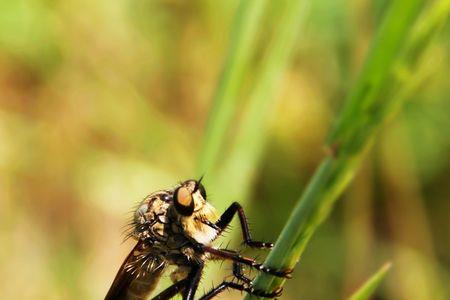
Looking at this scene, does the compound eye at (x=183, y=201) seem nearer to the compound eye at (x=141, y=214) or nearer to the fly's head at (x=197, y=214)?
the fly's head at (x=197, y=214)

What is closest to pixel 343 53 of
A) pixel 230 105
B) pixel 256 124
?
pixel 256 124

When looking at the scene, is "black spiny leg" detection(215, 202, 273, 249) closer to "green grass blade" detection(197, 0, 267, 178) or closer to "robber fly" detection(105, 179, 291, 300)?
"robber fly" detection(105, 179, 291, 300)

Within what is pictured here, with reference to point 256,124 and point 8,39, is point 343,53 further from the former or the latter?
point 8,39

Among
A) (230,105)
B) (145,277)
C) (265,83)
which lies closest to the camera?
(230,105)

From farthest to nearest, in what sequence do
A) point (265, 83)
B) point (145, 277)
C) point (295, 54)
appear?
point (295, 54) < point (145, 277) < point (265, 83)

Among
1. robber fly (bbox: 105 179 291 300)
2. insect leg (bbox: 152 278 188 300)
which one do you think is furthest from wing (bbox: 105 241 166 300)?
insect leg (bbox: 152 278 188 300)

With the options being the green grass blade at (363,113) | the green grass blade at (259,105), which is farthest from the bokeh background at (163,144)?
the green grass blade at (363,113)

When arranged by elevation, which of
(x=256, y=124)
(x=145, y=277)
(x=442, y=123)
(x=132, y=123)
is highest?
(x=442, y=123)
